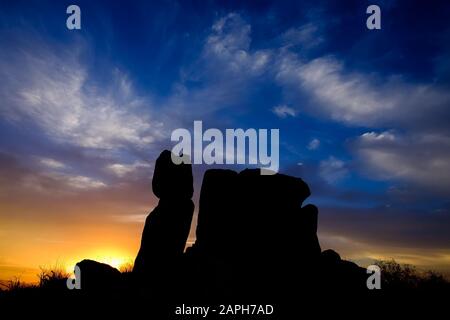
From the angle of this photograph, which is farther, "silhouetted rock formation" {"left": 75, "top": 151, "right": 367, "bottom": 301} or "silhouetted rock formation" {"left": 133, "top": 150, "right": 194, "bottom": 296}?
"silhouetted rock formation" {"left": 133, "top": 150, "right": 194, "bottom": 296}

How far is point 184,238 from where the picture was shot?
2697cm

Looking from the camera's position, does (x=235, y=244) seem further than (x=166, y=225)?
Yes

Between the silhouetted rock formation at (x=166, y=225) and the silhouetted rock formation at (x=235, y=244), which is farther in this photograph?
the silhouetted rock formation at (x=166, y=225)

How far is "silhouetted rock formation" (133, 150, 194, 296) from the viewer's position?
1009 inches

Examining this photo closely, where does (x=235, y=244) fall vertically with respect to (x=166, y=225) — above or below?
below

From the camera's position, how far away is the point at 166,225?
2659 cm

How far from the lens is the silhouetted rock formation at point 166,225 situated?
84.1 ft

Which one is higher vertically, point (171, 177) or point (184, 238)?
point (171, 177)
